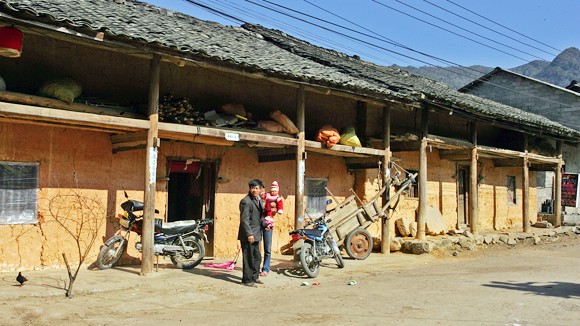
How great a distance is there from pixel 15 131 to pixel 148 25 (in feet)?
9.47

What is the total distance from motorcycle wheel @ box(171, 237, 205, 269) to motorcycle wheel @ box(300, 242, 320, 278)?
1.95m

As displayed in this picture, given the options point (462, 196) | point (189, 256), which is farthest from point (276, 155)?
point (462, 196)

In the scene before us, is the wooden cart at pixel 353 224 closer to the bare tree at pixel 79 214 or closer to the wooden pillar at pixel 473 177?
the bare tree at pixel 79 214

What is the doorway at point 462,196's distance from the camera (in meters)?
19.1

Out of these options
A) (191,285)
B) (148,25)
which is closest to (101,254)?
(191,285)

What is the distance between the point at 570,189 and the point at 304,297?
18.7 m

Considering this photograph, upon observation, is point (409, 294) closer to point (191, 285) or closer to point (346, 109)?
point (191, 285)

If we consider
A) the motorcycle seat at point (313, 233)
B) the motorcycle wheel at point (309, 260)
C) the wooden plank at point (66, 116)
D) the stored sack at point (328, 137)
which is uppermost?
the stored sack at point (328, 137)

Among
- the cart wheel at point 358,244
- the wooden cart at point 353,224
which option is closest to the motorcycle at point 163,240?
the wooden cart at point 353,224

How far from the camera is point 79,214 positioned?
9844mm

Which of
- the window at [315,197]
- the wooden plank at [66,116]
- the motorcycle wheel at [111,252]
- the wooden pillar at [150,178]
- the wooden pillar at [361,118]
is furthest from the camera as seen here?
the wooden pillar at [361,118]

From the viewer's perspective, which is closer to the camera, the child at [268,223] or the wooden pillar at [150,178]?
the wooden pillar at [150,178]

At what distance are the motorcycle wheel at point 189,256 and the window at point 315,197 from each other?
4.34 meters

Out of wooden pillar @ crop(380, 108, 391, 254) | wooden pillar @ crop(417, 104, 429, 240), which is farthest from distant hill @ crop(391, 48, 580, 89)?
wooden pillar @ crop(380, 108, 391, 254)
